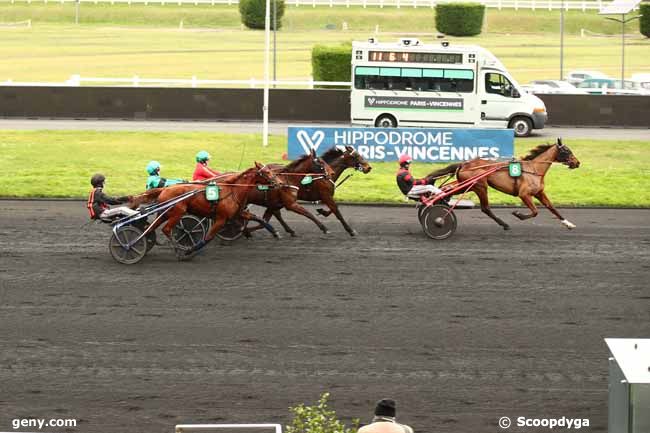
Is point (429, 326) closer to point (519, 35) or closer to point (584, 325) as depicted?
point (584, 325)

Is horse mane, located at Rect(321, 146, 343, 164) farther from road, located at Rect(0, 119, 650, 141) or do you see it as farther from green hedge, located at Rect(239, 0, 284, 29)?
green hedge, located at Rect(239, 0, 284, 29)

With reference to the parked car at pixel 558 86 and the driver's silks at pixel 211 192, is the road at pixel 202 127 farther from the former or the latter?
the driver's silks at pixel 211 192

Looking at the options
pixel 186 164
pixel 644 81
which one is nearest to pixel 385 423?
pixel 186 164

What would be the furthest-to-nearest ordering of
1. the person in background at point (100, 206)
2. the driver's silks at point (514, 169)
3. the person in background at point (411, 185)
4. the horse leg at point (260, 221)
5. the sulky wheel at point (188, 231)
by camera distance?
1. the driver's silks at point (514, 169)
2. the person in background at point (411, 185)
3. the horse leg at point (260, 221)
4. the sulky wheel at point (188, 231)
5. the person in background at point (100, 206)

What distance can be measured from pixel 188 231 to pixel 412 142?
31.0 feet

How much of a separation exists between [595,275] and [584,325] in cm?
256

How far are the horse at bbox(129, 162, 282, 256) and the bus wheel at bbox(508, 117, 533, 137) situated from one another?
55.4 ft

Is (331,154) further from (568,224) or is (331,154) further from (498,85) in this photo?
(498,85)

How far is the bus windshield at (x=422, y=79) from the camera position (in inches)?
1212

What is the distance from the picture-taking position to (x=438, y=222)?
54.6ft

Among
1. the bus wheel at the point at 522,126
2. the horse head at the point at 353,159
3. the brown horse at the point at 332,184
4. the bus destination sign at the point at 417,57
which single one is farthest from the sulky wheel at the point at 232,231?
the bus wheel at the point at 522,126

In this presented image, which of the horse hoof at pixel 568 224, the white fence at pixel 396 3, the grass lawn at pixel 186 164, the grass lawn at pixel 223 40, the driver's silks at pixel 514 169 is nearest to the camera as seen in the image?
the driver's silks at pixel 514 169

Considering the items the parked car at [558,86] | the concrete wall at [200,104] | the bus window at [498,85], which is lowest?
the concrete wall at [200,104]

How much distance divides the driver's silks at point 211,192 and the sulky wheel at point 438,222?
11.0 feet
